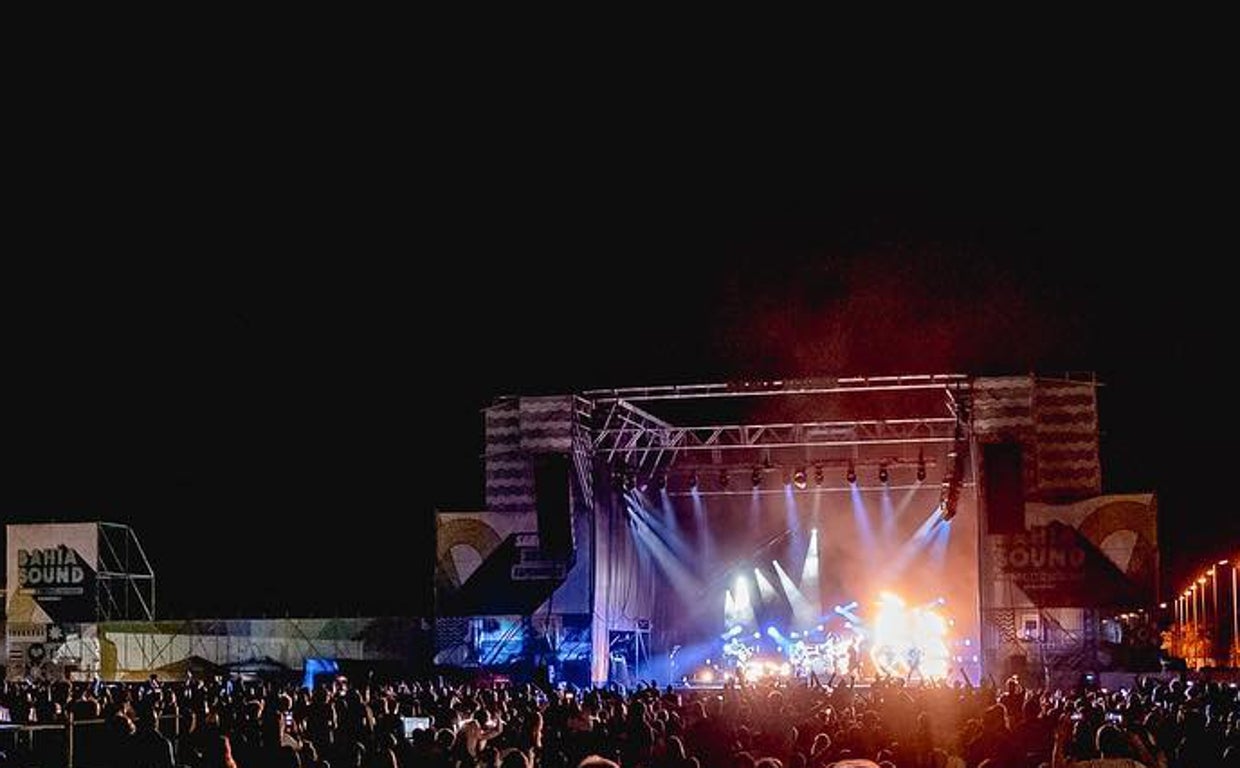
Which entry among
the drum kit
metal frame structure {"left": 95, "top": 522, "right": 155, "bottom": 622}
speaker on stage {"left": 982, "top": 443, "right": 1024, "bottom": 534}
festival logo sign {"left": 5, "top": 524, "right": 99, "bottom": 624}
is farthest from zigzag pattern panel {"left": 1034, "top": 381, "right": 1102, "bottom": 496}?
festival logo sign {"left": 5, "top": 524, "right": 99, "bottom": 624}

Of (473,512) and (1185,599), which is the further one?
→ (1185,599)

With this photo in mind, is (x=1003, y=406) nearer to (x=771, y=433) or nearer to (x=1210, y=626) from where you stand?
(x=771, y=433)

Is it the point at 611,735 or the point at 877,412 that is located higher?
the point at 877,412

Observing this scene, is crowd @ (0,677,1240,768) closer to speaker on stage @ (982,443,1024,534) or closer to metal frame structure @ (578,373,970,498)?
speaker on stage @ (982,443,1024,534)

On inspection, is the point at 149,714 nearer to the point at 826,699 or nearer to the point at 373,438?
the point at 826,699

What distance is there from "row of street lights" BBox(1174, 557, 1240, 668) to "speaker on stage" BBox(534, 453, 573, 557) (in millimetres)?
25355

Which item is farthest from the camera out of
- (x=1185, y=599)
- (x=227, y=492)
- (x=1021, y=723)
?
(x=1185, y=599)

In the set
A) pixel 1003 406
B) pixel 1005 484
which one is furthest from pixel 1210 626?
pixel 1003 406

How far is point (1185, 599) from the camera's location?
9000 cm

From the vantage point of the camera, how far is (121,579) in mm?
37719

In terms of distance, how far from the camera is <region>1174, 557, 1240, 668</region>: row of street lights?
185ft

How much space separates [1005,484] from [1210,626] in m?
44.8

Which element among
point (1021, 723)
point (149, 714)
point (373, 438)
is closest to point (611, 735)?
point (1021, 723)

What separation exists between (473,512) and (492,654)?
123 inches
